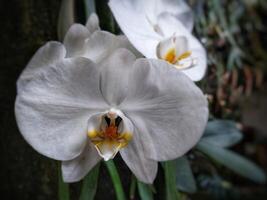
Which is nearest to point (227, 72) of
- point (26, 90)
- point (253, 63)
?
point (253, 63)

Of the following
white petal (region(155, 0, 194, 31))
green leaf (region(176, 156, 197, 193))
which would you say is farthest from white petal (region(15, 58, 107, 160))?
green leaf (region(176, 156, 197, 193))

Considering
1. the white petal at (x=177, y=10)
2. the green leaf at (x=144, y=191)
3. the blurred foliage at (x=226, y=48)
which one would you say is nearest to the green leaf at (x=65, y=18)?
the white petal at (x=177, y=10)

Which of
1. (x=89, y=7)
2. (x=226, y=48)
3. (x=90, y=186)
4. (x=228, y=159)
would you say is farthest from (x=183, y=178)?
(x=226, y=48)

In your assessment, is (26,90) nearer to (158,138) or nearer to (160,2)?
(158,138)

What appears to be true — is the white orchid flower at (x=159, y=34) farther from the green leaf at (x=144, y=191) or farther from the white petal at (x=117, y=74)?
the green leaf at (x=144, y=191)

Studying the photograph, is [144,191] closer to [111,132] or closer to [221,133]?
[111,132]
